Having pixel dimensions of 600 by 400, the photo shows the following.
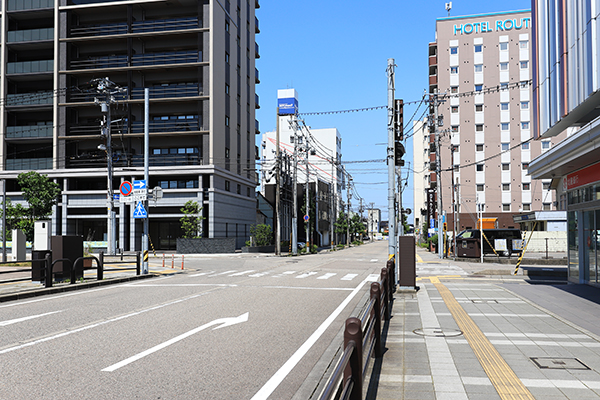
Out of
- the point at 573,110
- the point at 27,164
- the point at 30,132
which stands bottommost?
the point at 573,110

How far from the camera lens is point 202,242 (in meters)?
43.0

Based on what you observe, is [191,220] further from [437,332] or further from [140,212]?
[437,332]

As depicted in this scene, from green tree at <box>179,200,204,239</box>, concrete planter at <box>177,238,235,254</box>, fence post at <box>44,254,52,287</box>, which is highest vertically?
green tree at <box>179,200,204,239</box>

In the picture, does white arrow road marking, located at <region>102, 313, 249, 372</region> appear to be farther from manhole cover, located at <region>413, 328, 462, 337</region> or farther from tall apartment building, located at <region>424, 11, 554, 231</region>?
tall apartment building, located at <region>424, 11, 554, 231</region>

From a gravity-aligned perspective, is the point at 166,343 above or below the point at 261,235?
below

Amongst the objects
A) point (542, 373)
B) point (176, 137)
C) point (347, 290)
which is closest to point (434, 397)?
point (542, 373)

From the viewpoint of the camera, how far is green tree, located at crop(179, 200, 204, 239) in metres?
43.7

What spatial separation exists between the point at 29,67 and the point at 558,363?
54562 millimetres

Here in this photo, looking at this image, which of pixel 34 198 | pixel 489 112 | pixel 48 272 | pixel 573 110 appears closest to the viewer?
pixel 573 110

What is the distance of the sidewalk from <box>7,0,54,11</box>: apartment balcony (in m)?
49.9

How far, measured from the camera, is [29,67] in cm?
4922

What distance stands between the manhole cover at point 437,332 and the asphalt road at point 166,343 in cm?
158

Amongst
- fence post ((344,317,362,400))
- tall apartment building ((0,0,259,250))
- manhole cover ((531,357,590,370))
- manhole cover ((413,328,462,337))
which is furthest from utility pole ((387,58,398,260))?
tall apartment building ((0,0,259,250))

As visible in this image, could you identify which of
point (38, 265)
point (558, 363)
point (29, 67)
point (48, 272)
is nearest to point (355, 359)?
point (558, 363)
